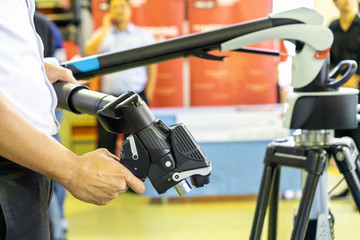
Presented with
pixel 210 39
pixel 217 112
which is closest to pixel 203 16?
pixel 217 112

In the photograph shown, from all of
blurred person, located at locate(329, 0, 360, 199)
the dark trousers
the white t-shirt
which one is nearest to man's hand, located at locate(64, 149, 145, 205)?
the white t-shirt

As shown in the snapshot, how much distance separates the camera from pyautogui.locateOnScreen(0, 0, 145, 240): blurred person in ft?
2.51

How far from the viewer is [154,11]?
4387 mm

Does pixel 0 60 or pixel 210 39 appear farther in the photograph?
pixel 210 39

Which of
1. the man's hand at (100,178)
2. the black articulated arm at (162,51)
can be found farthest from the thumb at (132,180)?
the black articulated arm at (162,51)

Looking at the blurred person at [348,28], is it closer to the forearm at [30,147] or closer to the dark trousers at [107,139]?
the dark trousers at [107,139]

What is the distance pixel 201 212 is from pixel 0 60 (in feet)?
9.39

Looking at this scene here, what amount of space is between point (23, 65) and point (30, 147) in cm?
15

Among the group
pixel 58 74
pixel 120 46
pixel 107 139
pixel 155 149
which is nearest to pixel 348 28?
pixel 120 46

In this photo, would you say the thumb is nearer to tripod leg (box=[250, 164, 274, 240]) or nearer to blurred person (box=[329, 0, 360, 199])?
tripod leg (box=[250, 164, 274, 240])

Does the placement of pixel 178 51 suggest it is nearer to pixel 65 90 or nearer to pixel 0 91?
pixel 65 90

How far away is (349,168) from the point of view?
3.78 feet

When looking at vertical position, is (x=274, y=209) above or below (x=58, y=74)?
below

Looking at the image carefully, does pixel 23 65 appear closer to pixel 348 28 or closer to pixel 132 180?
pixel 132 180
